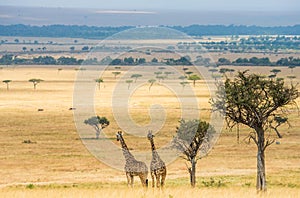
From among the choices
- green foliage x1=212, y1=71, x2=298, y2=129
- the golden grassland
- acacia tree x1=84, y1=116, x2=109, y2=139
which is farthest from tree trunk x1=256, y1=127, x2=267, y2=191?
acacia tree x1=84, y1=116, x2=109, y2=139

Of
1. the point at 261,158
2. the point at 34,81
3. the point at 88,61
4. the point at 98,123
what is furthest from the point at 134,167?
the point at 88,61

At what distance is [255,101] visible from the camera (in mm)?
23406

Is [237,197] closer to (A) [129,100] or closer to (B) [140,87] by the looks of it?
(A) [129,100]

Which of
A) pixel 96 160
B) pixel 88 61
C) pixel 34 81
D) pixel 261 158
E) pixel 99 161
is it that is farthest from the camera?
pixel 88 61

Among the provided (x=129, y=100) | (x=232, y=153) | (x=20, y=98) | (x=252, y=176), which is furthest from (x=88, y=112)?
(x=252, y=176)

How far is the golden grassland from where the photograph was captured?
19436mm

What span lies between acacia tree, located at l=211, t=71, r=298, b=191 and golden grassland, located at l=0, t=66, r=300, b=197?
1744 mm

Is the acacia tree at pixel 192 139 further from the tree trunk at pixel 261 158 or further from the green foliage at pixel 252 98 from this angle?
the green foliage at pixel 252 98

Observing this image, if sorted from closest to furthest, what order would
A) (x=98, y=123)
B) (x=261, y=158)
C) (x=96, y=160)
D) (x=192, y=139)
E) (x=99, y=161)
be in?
(x=261, y=158), (x=192, y=139), (x=99, y=161), (x=96, y=160), (x=98, y=123)

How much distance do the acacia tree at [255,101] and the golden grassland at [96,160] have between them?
5.72ft

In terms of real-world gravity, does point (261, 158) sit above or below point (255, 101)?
below

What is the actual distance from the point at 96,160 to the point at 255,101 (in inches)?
957

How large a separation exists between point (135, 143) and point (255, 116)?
30632mm

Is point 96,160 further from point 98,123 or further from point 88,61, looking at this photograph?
point 88,61
